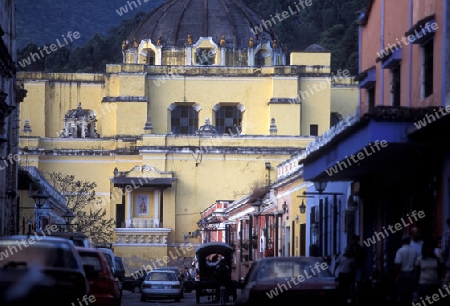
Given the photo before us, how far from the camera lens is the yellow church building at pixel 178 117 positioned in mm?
78125


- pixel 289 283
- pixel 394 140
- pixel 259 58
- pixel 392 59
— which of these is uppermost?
pixel 259 58

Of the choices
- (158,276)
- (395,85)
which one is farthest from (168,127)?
(395,85)

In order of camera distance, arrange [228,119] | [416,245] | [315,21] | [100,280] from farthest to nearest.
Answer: [315,21] → [228,119] → [100,280] → [416,245]

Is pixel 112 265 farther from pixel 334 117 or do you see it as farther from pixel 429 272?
pixel 334 117

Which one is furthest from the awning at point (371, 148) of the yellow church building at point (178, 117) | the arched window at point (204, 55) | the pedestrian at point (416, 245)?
the arched window at point (204, 55)

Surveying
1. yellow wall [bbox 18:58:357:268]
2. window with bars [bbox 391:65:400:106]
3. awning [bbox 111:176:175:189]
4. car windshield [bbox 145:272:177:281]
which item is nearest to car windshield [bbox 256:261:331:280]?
window with bars [bbox 391:65:400:106]

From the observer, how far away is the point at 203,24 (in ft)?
284

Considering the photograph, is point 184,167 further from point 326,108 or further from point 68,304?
point 68,304

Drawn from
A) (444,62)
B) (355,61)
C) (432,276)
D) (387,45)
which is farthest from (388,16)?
(355,61)

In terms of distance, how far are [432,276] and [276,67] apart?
60474mm

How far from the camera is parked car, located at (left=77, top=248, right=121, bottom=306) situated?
24.3m

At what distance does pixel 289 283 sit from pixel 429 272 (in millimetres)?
2325

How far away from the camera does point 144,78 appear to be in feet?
271

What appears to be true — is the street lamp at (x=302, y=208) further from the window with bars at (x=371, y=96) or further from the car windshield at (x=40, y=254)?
the car windshield at (x=40, y=254)
